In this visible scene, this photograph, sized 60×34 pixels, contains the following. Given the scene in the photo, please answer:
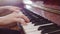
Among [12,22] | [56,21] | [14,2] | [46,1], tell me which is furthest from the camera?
[14,2]

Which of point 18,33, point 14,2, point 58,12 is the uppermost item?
point 14,2

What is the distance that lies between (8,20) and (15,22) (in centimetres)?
7

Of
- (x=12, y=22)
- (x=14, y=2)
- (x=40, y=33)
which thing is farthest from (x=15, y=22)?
(x=14, y=2)

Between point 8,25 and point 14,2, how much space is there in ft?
8.21

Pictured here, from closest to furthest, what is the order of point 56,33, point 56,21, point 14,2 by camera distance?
point 56,33
point 56,21
point 14,2

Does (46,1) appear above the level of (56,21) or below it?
above

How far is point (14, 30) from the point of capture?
2.29 ft

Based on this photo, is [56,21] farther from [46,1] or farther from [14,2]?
[14,2]

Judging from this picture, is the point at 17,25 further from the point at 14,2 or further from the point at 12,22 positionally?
the point at 14,2

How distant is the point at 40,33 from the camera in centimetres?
51

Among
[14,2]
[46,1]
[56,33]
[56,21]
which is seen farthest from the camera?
[14,2]

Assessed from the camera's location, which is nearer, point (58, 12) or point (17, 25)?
point (58, 12)

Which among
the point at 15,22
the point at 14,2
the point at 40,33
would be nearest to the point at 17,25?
the point at 15,22

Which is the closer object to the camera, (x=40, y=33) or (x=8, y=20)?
(x=40, y=33)
